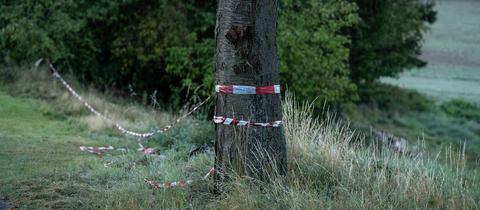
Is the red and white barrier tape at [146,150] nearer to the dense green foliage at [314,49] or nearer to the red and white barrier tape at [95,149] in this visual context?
the red and white barrier tape at [95,149]

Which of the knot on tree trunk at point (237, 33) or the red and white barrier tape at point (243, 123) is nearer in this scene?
the knot on tree trunk at point (237, 33)

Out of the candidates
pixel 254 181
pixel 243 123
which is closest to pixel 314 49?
pixel 243 123

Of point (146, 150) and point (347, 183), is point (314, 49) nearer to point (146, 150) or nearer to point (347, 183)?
point (146, 150)

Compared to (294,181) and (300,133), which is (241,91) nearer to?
(294,181)

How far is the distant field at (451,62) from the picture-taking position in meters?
43.0

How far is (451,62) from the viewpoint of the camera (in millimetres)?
49375

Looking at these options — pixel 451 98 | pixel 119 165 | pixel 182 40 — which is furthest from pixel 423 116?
pixel 119 165

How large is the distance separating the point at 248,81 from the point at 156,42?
1510 cm

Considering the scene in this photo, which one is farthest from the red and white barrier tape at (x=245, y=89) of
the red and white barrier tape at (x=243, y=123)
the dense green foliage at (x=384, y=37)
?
the dense green foliage at (x=384, y=37)

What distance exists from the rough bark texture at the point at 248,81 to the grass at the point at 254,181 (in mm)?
224

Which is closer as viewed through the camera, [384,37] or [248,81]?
[248,81]

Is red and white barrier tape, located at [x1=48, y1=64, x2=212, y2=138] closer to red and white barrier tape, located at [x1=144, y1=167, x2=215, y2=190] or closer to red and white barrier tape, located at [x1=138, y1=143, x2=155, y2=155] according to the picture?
red and white barrier tape, located at [x1=138, y1=143, x2=155, y2=155]

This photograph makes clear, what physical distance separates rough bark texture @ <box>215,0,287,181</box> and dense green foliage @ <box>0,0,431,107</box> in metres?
12.6

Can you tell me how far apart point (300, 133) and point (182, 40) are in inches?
540
